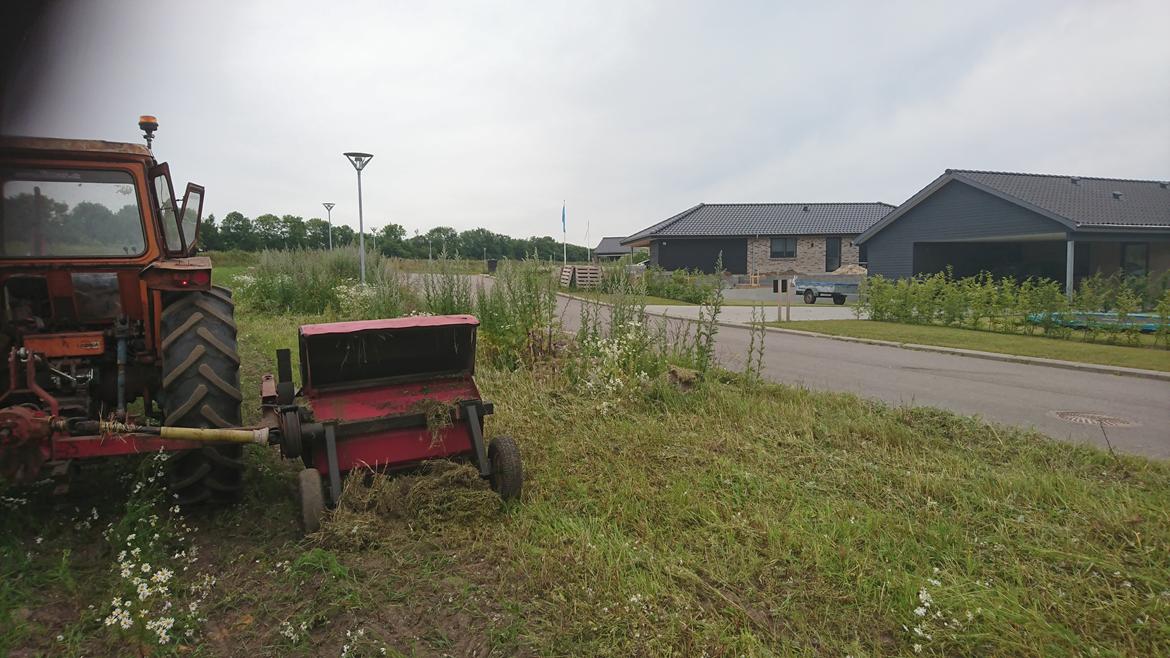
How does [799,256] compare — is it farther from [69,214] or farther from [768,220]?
[69,214]

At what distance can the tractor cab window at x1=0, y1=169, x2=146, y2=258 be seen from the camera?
15.0ft

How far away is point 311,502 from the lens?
375cm

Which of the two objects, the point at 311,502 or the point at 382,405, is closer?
the point at 311,502

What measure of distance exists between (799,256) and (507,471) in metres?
39.2

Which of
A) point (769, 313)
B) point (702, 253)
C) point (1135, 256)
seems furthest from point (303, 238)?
point (1135, 256)

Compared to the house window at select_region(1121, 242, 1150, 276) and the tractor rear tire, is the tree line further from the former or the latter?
the house window at select_region(1121, 242, 1150, 276)

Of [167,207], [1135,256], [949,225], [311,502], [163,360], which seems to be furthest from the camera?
[949,225]

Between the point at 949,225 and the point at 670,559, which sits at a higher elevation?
the point at 949,225

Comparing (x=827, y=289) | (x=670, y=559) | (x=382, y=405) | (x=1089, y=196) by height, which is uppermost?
(x=1089, y=196)

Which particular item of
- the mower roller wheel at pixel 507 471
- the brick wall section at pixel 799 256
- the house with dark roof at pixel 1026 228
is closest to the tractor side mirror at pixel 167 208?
the mower roller wheel at pixel 507 471

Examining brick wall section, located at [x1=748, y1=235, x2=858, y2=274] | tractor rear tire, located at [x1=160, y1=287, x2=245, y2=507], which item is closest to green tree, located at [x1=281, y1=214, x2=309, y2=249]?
brick wall section, located at [x1=748, y1=235, x2=858, y2=274]

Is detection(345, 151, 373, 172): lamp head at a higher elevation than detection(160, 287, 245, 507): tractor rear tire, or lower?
higher

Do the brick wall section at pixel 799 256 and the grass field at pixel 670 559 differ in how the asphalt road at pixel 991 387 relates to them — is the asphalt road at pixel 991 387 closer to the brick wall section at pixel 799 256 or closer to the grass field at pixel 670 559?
the grass field at pixel 670 559

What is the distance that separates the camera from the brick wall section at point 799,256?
40.6 m
